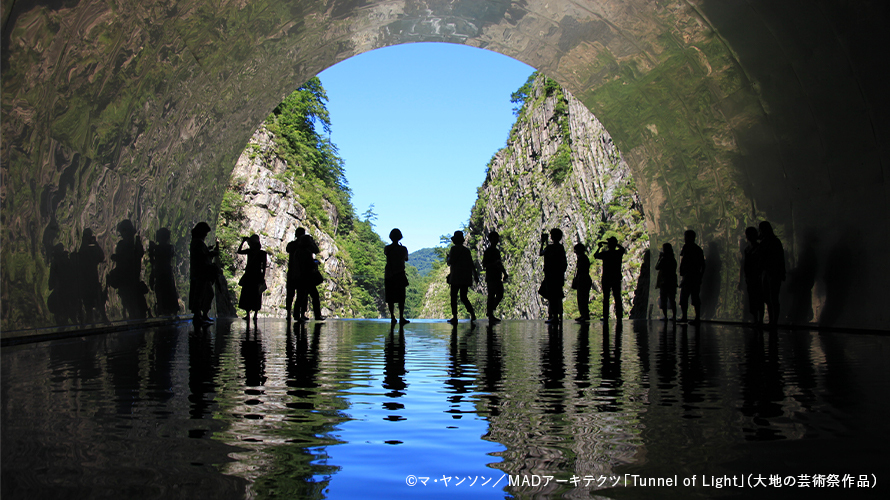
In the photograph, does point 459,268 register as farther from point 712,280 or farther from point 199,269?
point 712,280

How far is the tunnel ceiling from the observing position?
27.1ft

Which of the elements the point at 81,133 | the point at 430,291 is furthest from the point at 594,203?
the point at 430,291

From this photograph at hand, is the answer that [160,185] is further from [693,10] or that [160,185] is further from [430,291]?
[430,291]

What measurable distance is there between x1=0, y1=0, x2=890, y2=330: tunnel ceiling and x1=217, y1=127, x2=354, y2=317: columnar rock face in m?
19.3

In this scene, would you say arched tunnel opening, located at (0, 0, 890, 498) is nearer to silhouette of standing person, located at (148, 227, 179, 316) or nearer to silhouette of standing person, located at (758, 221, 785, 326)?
silhouette of standing person, located at (148, 227, 179, 316)

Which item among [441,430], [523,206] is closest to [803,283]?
[441,430]

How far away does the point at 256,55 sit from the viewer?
13.8m

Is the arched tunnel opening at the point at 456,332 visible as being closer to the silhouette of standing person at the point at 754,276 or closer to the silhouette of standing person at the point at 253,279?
the silhouette of standing person at the point at 754,276

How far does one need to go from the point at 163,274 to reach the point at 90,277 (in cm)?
499

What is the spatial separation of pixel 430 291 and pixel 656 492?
3117 inches

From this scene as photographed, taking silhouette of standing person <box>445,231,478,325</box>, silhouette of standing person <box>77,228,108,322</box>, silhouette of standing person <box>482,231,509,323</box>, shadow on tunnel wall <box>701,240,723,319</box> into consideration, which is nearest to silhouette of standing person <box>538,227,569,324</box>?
silhouette of standing person <box>482,231,509,323</box>

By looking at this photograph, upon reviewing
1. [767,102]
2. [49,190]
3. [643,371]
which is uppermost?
[767,102]

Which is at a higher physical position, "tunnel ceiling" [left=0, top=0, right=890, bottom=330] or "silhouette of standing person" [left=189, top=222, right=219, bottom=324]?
"tunnel ceiling" [left=0, top=0, right=890, bottom=330]

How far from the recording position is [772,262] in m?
11.6
